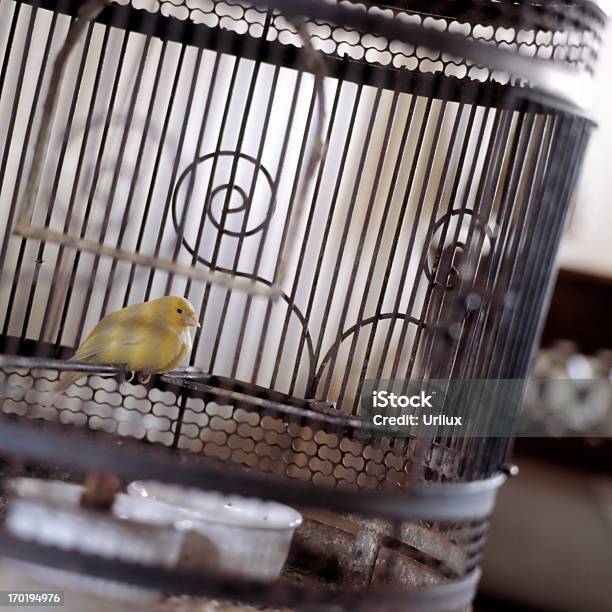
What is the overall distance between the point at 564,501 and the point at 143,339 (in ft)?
4.01

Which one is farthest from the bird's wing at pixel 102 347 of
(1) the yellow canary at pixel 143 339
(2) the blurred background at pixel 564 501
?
(2) the blurred background at pixel 564 501

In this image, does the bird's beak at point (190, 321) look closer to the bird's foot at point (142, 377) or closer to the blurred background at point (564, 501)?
the bird's foot at point (142, 377)

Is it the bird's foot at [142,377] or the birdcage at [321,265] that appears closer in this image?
the birdcage at [321,265]

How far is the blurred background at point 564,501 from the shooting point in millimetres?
1785

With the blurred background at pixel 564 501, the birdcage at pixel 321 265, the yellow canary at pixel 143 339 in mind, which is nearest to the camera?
the birdcage at pixel 321 265

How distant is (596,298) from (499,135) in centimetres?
112

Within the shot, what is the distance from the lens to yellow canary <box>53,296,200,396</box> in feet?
2.62

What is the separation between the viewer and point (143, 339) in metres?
0.80

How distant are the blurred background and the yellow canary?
3.60 ft

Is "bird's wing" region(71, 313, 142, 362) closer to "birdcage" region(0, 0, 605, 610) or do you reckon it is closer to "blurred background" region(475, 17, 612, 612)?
"birdcage" region(0, 0, 605, 610)

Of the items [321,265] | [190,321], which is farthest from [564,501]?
[190,321]

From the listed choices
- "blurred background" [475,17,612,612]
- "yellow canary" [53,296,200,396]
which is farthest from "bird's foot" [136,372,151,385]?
"blurred background" [475,17,612,612]

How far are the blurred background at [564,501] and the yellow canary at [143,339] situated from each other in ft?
3.60

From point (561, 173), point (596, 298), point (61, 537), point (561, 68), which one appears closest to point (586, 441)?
point (596, 298)
